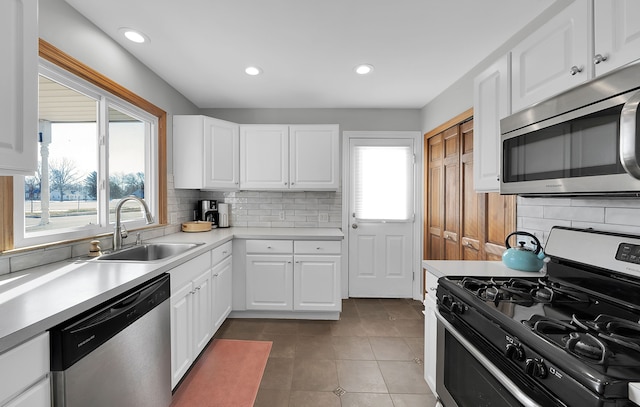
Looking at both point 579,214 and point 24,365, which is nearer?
point 24,365

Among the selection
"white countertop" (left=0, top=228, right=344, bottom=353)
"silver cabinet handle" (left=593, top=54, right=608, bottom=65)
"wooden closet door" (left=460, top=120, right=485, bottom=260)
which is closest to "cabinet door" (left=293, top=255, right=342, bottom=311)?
"wooden closet door" (left=460, top=120, right=485, bottom=260)

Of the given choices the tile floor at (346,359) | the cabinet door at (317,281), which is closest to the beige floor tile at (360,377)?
the tile floor at (346,359)

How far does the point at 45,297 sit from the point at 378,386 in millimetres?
1882

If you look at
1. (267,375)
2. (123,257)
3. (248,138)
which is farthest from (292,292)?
(248,138)

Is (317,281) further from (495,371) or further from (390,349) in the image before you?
(495,371)

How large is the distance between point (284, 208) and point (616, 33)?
3.09 meters

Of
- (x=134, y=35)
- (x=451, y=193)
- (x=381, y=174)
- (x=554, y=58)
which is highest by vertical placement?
(x=134, y=35)

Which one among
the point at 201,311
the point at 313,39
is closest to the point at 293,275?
the point at 201,311

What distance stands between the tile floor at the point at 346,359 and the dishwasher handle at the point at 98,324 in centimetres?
96

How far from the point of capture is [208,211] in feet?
11.5

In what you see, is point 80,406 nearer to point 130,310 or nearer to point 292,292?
point 130,310

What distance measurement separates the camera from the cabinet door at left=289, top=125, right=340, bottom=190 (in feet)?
11.0

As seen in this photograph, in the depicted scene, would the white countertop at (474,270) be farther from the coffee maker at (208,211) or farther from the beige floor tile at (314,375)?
the coffee maker at (208,211)

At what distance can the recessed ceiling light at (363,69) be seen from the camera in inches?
98.4
